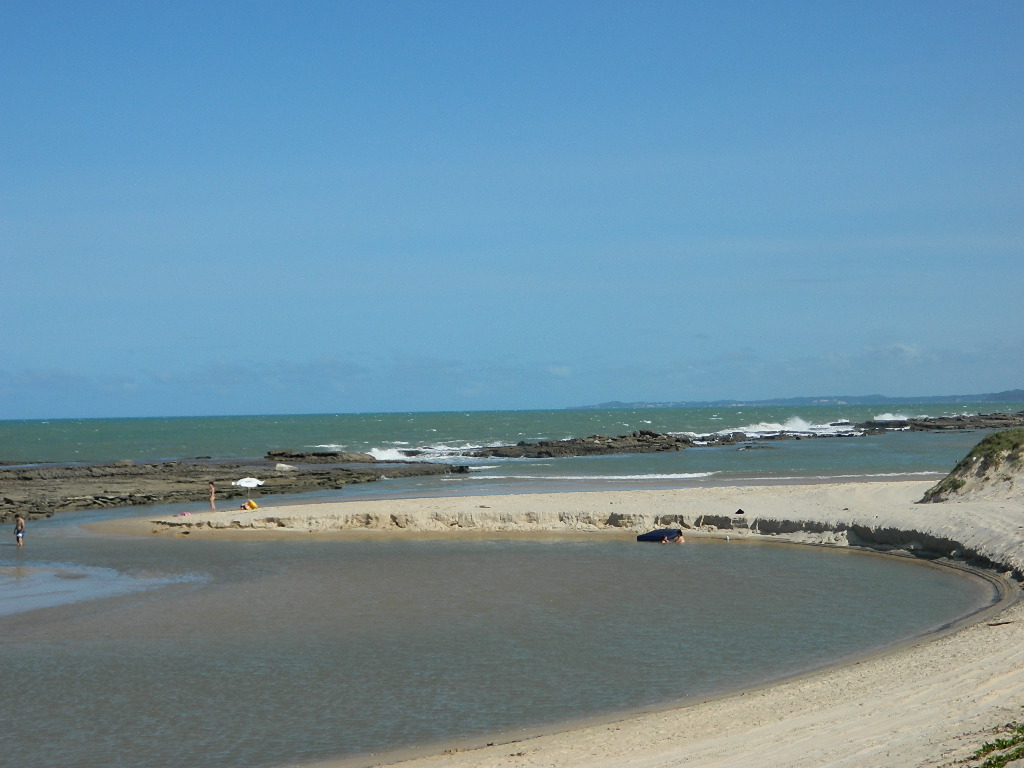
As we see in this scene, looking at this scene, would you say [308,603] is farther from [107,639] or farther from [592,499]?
[592,499]

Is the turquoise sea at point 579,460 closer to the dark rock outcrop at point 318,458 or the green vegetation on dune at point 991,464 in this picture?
the dark rock outcrop at point 318,458

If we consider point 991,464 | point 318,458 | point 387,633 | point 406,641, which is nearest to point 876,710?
point 406,641

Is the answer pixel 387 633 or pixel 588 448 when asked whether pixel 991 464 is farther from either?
pixel 588 448

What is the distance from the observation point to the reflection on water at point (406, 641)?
10672 mm

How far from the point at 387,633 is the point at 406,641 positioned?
680 mm

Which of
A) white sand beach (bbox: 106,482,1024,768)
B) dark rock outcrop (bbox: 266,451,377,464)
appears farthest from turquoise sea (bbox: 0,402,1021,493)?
white sand beach (bbox: 106,482,1024,768)

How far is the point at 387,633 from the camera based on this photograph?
15078mm

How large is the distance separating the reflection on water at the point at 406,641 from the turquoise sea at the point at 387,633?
0.05 metres

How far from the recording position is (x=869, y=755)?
25.8ft

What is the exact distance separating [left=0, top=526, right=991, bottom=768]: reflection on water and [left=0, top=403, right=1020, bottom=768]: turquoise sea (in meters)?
0.05

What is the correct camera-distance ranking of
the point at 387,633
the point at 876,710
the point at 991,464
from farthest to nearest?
the point at 991,464 < the point at 387,633 < the point at 876,710

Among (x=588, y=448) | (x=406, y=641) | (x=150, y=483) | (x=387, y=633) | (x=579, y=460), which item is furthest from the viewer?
(x=588, y=448)

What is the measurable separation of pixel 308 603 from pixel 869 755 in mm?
11881

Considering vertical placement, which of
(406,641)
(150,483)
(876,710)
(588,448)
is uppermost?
(588,448)
